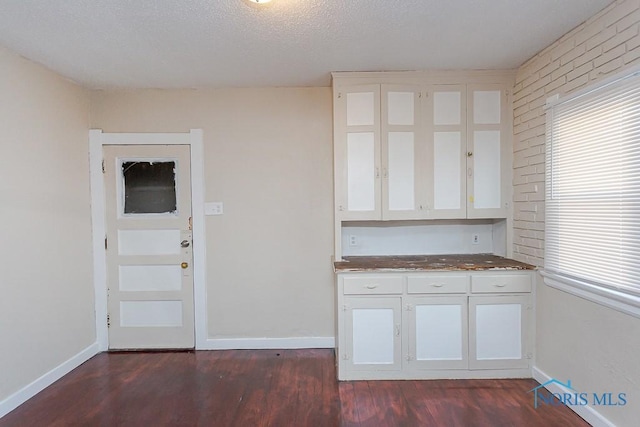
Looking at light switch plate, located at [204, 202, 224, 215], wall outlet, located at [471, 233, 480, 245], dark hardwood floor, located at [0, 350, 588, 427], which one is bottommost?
dark hardwood floor, located at [0, 350, 588, 427]

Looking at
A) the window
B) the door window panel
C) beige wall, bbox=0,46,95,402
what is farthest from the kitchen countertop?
beige wall, bbox=0,46,95,402

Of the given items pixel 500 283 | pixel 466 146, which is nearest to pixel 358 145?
pixel 466 146

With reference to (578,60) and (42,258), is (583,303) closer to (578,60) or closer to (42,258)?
(578,60)

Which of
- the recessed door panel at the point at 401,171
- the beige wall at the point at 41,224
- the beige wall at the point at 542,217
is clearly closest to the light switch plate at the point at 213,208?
the beige wall at the point at 41,224

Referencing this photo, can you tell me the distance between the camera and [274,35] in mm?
2211

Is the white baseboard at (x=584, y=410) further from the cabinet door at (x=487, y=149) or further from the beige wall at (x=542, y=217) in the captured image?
the cabinet door at (x=487, y=149)

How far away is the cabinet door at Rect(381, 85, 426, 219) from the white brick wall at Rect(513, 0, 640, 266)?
2.54 feet

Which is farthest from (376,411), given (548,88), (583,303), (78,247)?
(78,247)

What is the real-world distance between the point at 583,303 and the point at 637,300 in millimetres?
420

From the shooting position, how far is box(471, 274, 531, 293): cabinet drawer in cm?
262

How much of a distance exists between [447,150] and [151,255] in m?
2.84

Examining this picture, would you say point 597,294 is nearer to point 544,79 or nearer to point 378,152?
point 544,79

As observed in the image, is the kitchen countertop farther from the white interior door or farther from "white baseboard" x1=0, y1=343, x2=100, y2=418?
"white baseboard" x1=0, y1=343, x2=100, y2=418

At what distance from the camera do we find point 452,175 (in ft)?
9.45
